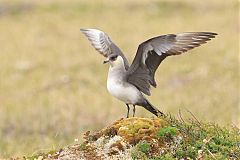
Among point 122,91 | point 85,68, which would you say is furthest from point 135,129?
point 85,68

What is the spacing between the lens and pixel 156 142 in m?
6.64

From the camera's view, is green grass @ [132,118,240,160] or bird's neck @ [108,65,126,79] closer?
green grass @ [132,118,240,160]

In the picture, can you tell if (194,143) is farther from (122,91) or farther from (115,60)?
(115,60)

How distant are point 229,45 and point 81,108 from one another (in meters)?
7.63

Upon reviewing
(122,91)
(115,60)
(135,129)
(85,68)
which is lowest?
(85,68)

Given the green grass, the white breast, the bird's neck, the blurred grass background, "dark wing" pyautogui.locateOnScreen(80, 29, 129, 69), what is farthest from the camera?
the blurred grass background

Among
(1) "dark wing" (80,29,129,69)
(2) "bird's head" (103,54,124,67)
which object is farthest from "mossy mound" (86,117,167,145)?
(1) "dark wing" (80,29,129,69)

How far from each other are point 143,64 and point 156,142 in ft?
3.20

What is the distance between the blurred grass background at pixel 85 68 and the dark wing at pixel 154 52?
1.86 meters

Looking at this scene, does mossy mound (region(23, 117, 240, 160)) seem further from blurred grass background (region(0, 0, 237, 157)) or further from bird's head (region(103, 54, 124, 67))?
blurred grass background (region(0, 0, 237, 157))

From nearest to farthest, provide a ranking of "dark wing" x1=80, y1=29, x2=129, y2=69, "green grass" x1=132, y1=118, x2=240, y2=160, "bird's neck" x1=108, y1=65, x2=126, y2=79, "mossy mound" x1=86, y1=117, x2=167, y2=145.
Result: "green grass" x1=132, y1=118, x2=240, y2=160, "mossy mound" x1=86, y1=117, x2=167, y2=145, "bird's neck" x1=108, y1=65, x2=126, y2=79, "dark wing" x1=80, y1=29, x2=129, y2=69

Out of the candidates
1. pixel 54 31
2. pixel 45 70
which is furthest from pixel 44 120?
pixel 54 31

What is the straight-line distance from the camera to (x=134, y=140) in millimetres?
6684

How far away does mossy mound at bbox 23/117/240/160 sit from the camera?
6.56 meters
